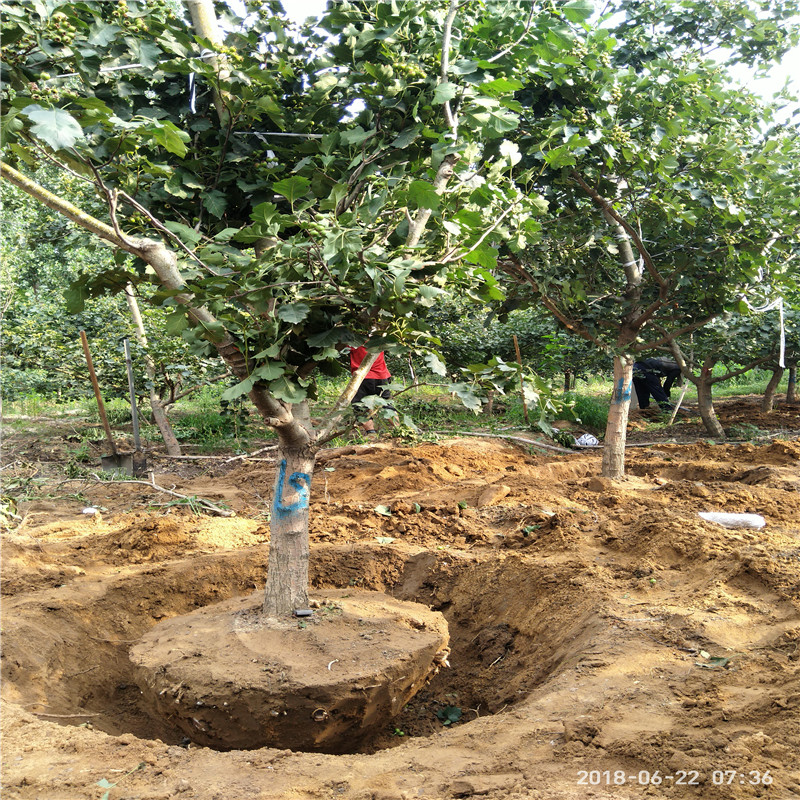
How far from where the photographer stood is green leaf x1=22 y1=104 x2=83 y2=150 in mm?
1718

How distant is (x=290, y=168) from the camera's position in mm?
3129

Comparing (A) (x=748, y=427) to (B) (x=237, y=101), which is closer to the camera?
(B) (x=237, y=101)

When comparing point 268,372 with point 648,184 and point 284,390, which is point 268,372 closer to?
point 284,390

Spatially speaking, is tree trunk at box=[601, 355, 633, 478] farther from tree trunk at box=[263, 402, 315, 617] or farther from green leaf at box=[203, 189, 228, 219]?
green leaf at box=[203, 189, 228, 219]

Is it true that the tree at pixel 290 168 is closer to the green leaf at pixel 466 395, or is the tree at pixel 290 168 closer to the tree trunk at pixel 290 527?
the tree trunk at pixel 290 527

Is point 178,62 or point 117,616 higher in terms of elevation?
point 178,62

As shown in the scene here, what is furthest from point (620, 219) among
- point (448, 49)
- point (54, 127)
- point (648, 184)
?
point (54, 127)

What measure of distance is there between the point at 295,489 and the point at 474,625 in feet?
5.63

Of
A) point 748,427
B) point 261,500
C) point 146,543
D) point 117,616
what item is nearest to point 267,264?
point 117,616

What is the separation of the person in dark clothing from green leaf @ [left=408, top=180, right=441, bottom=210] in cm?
1236

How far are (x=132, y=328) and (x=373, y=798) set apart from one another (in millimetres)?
6714

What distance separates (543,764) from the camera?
6.92ft

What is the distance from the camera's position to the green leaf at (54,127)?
172cm

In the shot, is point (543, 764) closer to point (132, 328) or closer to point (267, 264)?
point (267, 264)
